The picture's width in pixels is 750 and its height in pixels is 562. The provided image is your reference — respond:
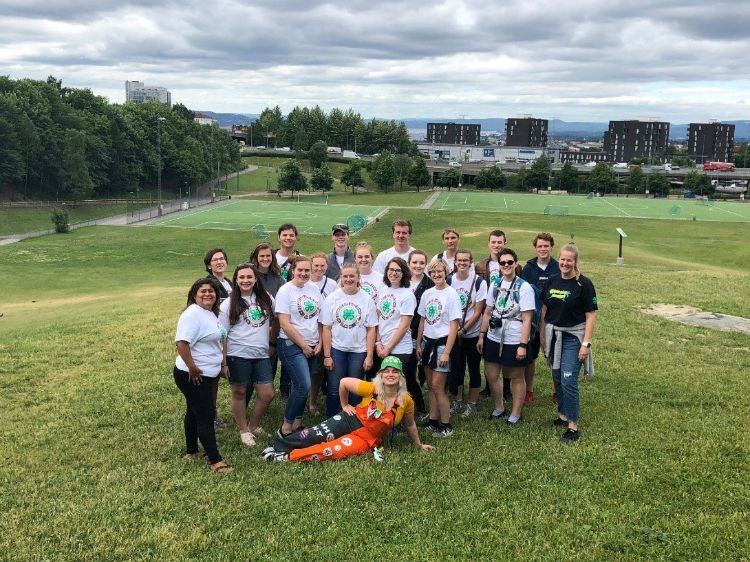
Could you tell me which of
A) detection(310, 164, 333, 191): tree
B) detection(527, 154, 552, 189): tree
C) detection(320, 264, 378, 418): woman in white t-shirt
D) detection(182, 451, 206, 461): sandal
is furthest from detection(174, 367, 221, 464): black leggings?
detection(527, 154, 552, 189): tree

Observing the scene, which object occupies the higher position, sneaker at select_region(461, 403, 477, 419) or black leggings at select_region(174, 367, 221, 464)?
black leggings at select_region(174, 367, 221, 464)

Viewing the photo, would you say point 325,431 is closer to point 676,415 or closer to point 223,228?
point 676,415

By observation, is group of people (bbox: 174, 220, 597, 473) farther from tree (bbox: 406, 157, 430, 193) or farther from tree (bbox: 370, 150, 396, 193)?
tree (bbox: 406, 157, 430, 193)

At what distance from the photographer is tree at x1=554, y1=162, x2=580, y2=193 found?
110 m

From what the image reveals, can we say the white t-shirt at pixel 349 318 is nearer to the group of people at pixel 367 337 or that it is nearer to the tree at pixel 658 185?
the group of people at pixel 367 337

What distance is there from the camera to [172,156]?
3410 inches

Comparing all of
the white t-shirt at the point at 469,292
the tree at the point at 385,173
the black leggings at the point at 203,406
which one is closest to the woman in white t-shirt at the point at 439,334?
the white t-shirt at the point at 469,292

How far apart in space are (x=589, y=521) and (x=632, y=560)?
1.77 feet

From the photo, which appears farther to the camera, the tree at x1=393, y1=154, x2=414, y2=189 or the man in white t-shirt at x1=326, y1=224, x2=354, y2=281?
the tree at x1=393, y1=154, x2=414, y2=189

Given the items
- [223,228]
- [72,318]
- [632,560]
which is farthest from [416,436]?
[223,228]

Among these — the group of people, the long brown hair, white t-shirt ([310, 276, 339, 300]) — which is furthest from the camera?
white t-shirt ([310, 276, 339, 300])

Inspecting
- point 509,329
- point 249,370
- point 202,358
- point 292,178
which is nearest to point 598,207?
point 292,178

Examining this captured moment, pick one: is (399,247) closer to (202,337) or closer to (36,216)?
(202,337)

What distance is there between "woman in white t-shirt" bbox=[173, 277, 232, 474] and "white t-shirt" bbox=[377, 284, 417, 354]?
171 centimetres
